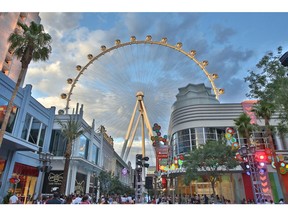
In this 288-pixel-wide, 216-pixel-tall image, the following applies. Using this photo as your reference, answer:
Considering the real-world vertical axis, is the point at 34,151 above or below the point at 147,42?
below

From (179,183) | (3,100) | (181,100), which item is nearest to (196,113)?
(181,100)

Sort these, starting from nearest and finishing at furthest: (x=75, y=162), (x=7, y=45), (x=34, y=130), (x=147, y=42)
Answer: (x=34, y=130) < (x=75, y=162) < (x=147, y=42) < (x=7, y=45)

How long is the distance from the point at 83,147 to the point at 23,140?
16046 mm

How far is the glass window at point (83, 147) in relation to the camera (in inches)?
1270

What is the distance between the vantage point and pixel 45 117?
2589 cm

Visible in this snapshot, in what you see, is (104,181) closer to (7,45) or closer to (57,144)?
(57,144)

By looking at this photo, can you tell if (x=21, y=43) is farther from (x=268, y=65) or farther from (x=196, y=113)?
(x=196, y=113)

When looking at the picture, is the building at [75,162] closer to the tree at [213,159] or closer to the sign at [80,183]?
the sign at [80,183]

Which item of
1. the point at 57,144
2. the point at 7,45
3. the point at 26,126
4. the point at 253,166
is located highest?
the point at 7,45

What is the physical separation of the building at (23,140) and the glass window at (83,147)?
6.64 meters

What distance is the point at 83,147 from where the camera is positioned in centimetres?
3353

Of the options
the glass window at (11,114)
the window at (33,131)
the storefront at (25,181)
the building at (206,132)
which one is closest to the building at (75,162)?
the storefront at (25,181)

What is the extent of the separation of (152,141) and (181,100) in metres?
11.3

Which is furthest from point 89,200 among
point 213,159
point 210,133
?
point 210,133
